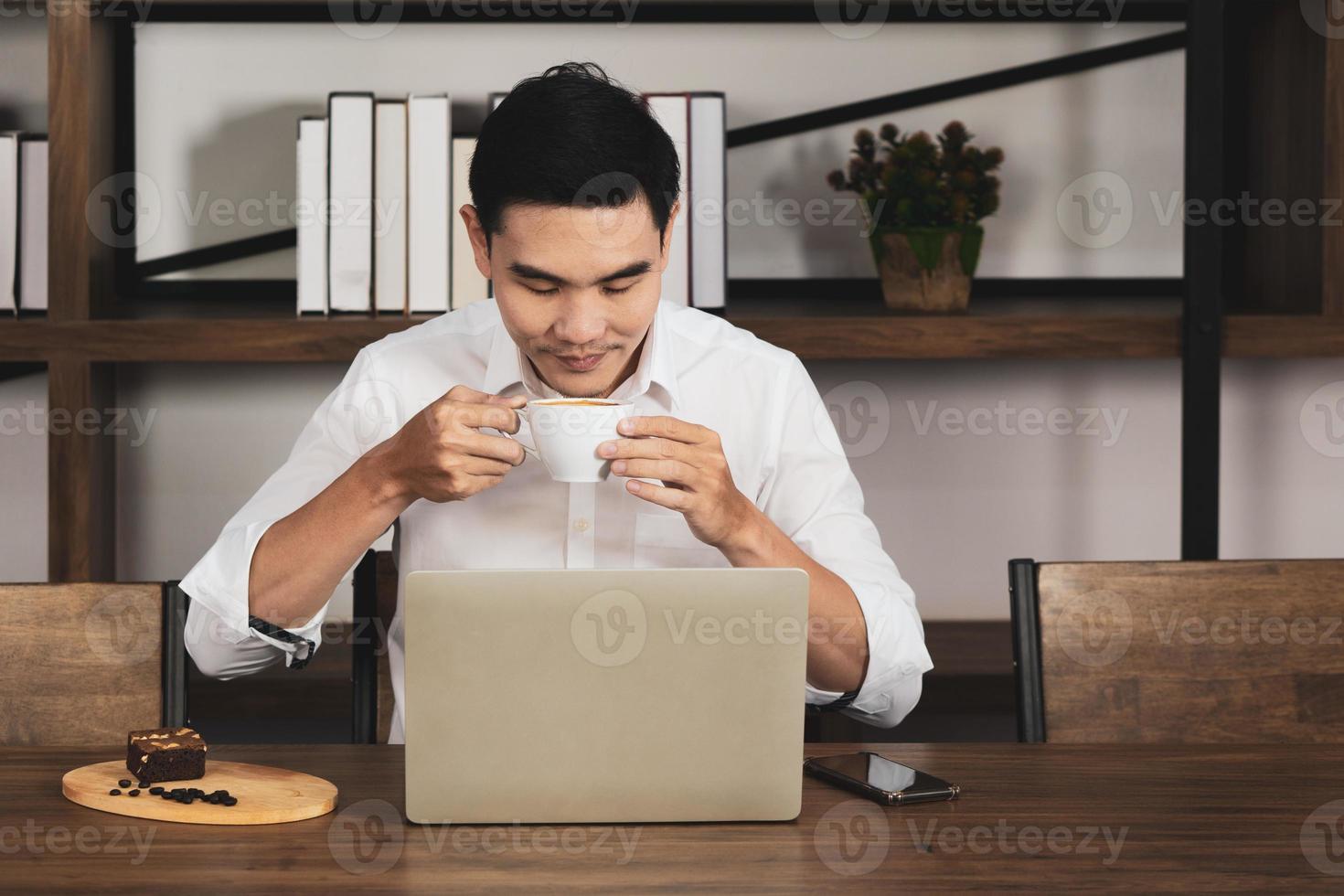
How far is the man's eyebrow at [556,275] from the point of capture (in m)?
1.36

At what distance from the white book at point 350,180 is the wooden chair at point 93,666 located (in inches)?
30.5

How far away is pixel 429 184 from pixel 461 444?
0.89 m

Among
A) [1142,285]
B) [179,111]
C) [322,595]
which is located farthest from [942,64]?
[322,595]

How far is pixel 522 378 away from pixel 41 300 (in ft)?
3.11

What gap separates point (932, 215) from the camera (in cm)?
209

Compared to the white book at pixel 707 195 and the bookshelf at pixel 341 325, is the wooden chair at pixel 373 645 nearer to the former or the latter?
the bookshelf at pixel 341 325

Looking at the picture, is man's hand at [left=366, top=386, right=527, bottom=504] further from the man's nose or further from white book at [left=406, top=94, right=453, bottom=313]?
white book at [left=406, top=94, right=453, bottom=313]

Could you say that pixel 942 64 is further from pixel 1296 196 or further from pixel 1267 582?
pixel 1267 582

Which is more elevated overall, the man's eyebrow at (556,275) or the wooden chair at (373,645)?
the man's eyebrow at (556,275)

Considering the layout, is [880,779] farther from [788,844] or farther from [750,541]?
[750,541]

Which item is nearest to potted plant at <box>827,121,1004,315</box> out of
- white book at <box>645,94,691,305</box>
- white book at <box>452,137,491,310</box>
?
white book at <box>645,94,691,305</box>

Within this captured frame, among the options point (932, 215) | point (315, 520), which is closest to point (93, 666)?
point (315, 520)

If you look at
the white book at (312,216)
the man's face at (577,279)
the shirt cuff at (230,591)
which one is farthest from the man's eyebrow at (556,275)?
the white book at (312,216)

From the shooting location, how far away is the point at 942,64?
2305 mm
